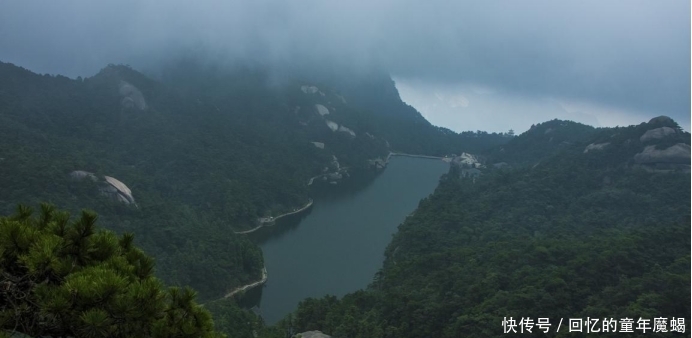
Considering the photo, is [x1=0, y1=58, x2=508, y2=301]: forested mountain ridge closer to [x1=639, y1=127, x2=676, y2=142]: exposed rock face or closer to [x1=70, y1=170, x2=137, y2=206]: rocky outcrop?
[x1=70, y1=170, x2=137, y2=206]: rocky outcrop

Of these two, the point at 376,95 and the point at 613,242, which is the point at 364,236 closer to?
the point at 613,242

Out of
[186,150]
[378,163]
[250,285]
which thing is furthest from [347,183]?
[250,285]

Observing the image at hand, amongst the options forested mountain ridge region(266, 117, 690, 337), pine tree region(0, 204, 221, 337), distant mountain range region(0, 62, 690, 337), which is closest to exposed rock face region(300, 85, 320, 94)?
distant mountain range region(0, 62, 690, 337)

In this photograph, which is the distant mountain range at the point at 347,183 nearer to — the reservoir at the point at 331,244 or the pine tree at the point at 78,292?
the reservoir at the point at 331,244

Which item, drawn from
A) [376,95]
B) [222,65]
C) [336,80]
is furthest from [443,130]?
[222,65]

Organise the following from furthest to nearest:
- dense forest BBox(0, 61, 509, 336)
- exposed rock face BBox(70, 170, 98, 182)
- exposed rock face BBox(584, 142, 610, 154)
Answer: exposed rock face BBox(584, 142, 610, 154) → exposed rock face BBox(70, 170, 98, 182) → dense forest BBox(0, 61, 509, 336)
